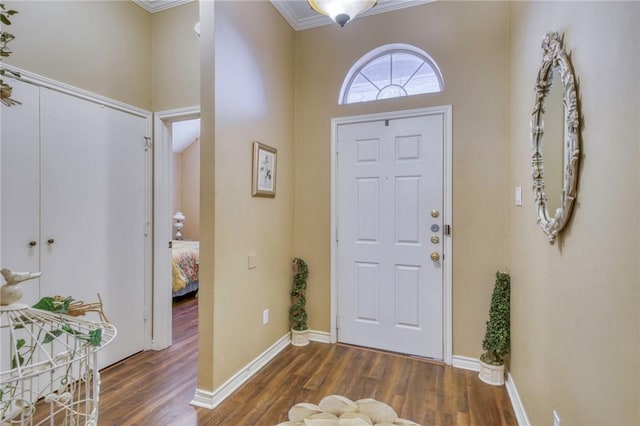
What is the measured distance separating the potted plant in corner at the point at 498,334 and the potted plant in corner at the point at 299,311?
4.87 feet

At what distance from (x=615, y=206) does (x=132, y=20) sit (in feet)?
11.1

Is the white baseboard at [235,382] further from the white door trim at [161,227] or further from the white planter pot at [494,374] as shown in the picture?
the white planter pot at [494,374]

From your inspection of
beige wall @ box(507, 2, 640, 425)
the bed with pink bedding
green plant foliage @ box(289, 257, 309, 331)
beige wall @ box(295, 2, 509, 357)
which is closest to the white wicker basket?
beige wall @ box(507, 2, 640, 425)

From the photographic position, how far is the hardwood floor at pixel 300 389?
188 centimetres

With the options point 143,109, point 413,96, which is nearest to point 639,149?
point 413,96

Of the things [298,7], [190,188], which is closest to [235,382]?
[298,7]

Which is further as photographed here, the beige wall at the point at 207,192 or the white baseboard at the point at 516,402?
the beige wall at the point at 207,192

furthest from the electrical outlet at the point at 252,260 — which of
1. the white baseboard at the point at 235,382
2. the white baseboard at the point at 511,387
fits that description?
the white baseboard at the point at 511,387

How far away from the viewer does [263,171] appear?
2520 mm

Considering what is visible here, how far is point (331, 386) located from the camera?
2.21 meters

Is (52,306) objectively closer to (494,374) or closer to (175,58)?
(175,58)

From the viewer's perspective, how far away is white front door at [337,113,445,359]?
102 inches

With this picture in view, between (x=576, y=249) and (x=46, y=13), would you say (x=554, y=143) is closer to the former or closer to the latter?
(x=576, y=249)

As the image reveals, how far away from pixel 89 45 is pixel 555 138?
3.03 meters
